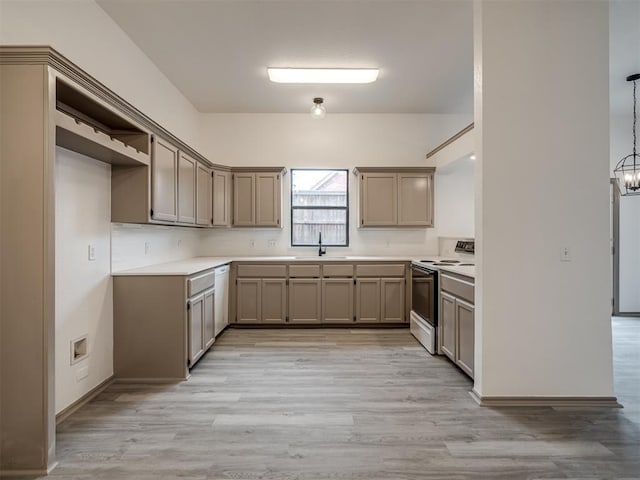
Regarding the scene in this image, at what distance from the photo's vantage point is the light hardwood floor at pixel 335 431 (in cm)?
173

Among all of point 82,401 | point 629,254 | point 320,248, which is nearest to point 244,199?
point 320,248

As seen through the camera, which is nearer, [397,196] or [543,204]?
[543,204]

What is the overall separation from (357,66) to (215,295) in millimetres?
2912

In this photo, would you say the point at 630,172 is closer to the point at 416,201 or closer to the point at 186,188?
the point at 416,201

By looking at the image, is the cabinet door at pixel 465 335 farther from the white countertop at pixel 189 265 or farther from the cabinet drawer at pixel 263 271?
the cabinet drawer at pixel 263 271

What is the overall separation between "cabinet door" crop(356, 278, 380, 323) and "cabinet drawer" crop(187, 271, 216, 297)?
1.87 metres

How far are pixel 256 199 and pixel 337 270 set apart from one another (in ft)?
4.97

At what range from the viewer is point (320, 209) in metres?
5.04

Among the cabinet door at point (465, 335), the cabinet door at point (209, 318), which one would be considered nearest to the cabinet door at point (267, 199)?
the cabinet door at point (209, 318)

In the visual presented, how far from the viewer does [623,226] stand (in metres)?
4.87

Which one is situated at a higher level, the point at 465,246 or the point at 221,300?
the point at 465,246

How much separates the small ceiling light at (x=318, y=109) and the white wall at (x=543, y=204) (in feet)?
6.91

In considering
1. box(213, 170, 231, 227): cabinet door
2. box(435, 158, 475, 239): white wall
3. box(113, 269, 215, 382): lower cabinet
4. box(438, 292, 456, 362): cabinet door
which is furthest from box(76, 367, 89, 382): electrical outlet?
box(435, 158, 475, 239): white wall

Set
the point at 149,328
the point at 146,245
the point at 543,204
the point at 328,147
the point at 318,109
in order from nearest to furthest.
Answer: the point at 543,204
the point at 149,328
the point at 146,245
the point at 318,109
the point at 328,147
